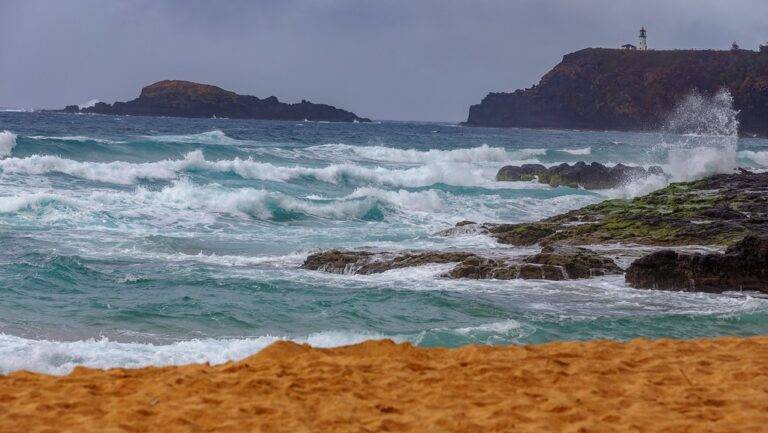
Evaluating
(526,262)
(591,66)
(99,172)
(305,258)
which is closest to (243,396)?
(526,262)

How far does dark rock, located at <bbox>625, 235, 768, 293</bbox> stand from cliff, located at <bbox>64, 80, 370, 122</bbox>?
366 feet

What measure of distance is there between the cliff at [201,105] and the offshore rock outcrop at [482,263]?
355 feet

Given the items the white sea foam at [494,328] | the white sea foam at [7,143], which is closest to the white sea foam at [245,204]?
the white sea foam at [7,143]

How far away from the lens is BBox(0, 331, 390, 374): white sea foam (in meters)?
8.91

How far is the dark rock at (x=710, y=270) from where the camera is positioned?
545 inches

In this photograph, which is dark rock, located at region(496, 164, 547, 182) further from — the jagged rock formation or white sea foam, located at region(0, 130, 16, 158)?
white sea foam, located at region(0, 130, 16, 158)

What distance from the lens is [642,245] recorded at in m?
17.7

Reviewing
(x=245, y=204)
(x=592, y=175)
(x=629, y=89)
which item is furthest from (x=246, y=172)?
(x=629, y=89)

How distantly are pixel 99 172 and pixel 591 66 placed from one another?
362ft

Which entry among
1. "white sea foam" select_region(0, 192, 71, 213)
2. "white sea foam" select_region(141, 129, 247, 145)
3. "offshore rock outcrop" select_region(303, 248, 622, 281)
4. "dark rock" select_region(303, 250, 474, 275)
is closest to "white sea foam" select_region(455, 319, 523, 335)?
"offshore rock outcrop" select_region(303, 248, 622, 281)

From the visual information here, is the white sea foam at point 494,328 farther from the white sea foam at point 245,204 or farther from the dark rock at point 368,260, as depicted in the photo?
the white sea foam at point 245,204

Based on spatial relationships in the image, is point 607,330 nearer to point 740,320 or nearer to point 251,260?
point 740,320

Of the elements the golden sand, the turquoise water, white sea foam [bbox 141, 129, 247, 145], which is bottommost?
the turquoise water

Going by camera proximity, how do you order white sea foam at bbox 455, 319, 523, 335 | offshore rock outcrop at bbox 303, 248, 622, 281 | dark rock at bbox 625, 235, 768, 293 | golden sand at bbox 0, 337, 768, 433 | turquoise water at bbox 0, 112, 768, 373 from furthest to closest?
offshore rock outcrop at bbox 303, 248, 622, 281, dark rock at bbox 625, 235, 768, 293, white sea foam at bbox 455, 319, 523, 335, turquoise water at bbox 0, 112, 768, 373, golden sand at bbox 0, 337, 768, 433
